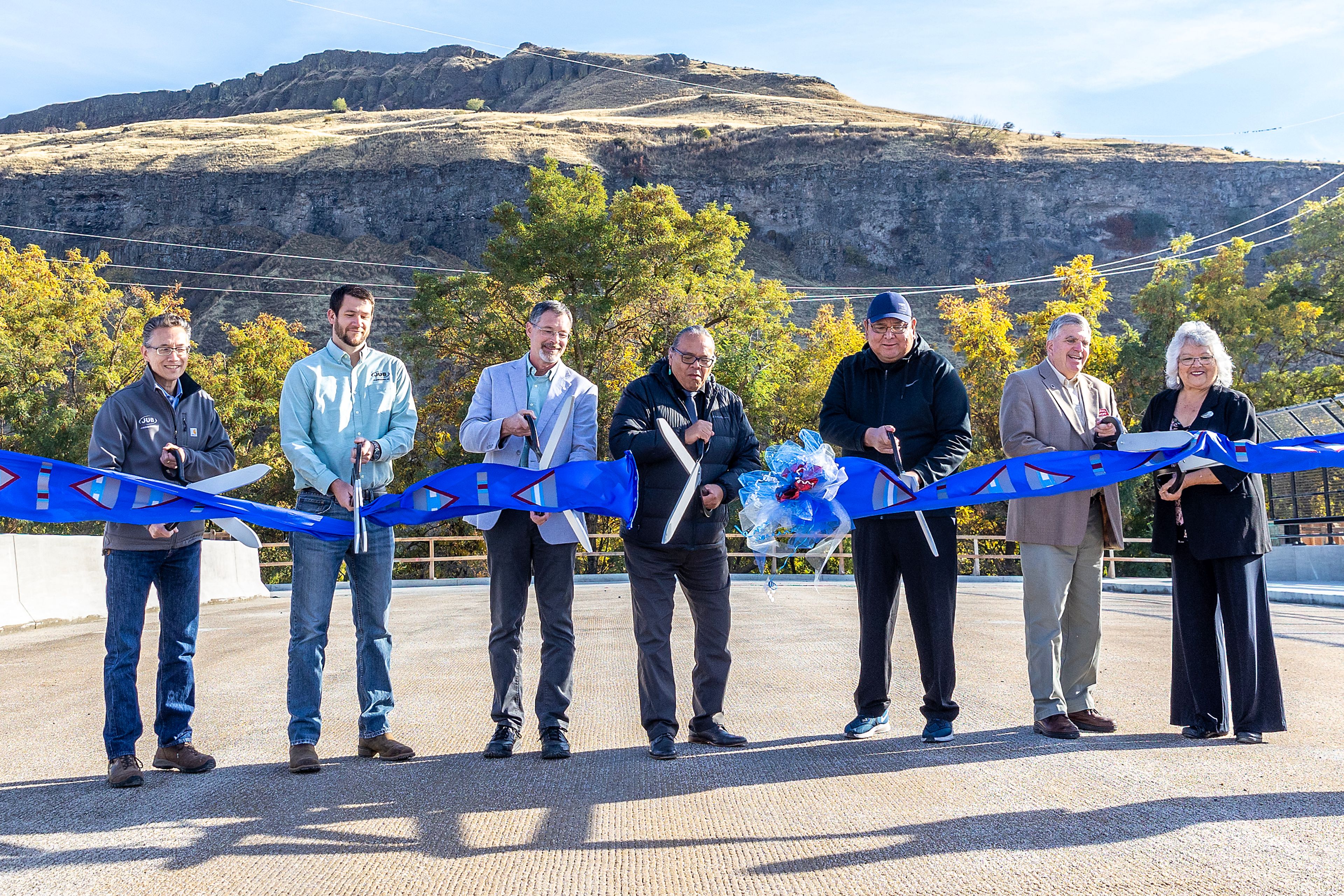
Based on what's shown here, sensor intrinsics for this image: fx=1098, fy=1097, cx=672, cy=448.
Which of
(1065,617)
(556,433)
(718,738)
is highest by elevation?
(556,433)

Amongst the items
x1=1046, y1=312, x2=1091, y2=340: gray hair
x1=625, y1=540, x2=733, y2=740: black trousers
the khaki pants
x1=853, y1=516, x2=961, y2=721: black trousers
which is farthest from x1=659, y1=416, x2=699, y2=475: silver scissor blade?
x1=1046, y1=312, x2=1091, y2=340: gray hair

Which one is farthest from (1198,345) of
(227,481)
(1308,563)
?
(1308,563)

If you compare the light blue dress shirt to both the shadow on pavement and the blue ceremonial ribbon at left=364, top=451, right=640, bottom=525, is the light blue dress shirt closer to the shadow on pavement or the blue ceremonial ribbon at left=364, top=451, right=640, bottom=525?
the blue ceremonial ribbon at left=364, top=451, right=640, bottom=525

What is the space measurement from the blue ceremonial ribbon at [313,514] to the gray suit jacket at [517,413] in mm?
137

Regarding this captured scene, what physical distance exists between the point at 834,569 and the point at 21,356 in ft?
102

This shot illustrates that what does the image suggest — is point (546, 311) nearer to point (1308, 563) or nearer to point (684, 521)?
point (684, 521)

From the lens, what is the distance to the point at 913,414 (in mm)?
5988

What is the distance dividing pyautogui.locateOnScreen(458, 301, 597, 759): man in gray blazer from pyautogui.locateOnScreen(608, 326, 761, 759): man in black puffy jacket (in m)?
0.31

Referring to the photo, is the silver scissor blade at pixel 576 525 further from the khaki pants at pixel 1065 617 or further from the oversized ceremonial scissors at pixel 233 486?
the khaki pants at pixel 1065 617

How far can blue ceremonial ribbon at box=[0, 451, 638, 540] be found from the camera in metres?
5.22

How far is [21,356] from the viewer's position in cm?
4044

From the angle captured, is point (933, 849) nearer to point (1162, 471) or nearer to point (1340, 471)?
point (1162, 471)

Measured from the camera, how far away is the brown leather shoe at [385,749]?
532 cm

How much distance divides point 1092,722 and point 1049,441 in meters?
1.53
